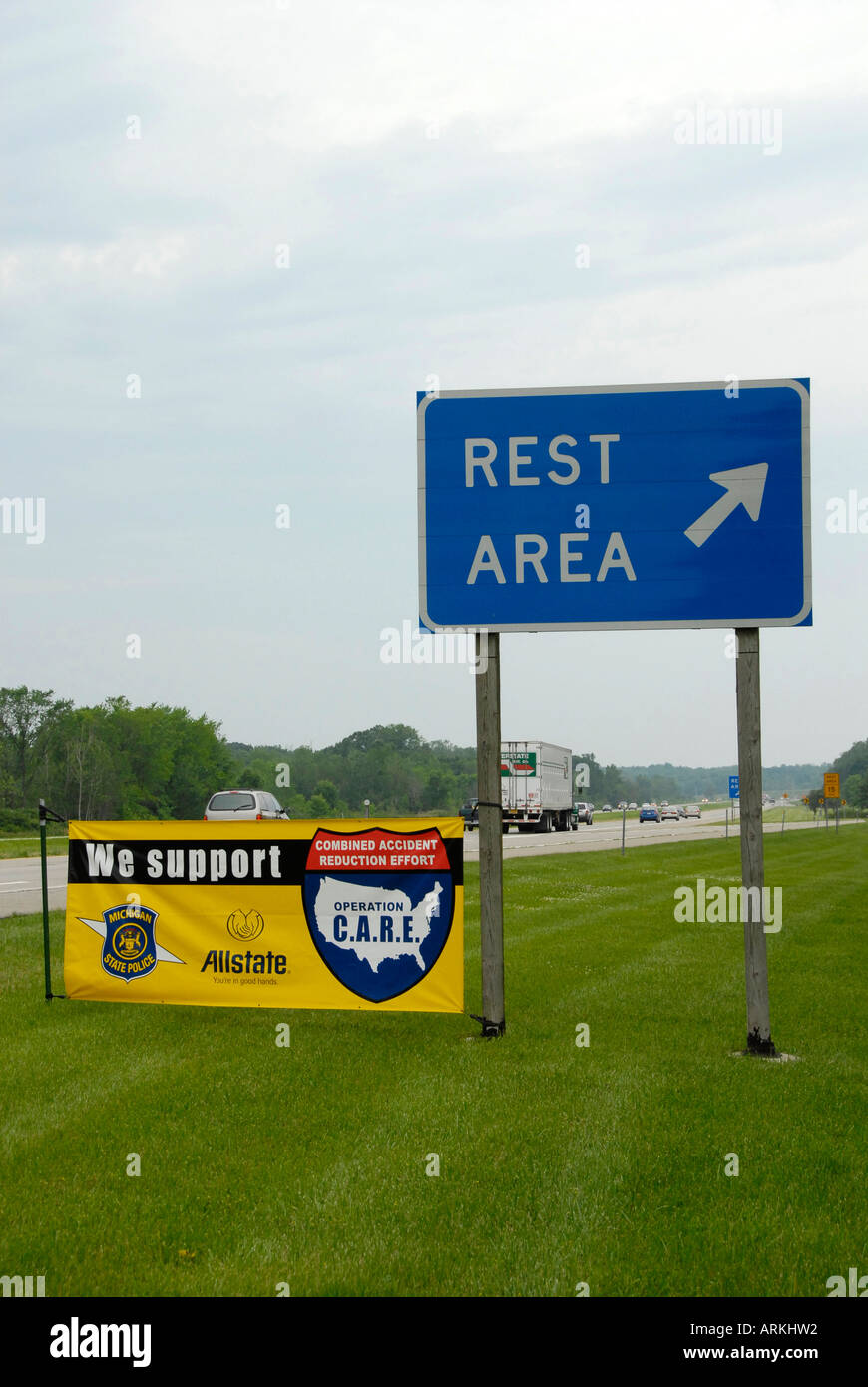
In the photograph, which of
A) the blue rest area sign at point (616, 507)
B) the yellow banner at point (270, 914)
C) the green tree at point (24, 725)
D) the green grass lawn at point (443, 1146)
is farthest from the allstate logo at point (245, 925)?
the green tree at point (24, 725)

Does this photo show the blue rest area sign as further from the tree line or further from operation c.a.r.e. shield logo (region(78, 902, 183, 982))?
the tree line

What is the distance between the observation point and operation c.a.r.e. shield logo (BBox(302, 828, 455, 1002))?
31.2 feet

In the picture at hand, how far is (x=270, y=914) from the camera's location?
993 cm

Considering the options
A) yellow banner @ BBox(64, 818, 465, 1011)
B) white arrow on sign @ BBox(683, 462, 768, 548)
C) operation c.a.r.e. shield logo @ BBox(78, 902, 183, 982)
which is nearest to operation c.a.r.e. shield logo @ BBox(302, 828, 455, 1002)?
yellow banner @ BBox(64, 818, 465, 1011)

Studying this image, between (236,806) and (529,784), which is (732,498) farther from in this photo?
(529,784)

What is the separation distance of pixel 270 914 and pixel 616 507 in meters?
4.24

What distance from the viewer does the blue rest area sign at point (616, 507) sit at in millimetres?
9211

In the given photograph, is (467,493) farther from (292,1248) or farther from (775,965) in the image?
(775,965)

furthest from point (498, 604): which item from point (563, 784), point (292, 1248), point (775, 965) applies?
point (563, 784)

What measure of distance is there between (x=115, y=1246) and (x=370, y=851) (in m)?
4.80

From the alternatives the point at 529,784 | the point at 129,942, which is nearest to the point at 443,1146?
the point at 129,942

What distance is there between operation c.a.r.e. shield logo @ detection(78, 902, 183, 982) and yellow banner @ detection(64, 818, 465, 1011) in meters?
0.01

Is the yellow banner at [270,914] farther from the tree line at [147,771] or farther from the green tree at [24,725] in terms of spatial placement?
the green tree at [24,725]

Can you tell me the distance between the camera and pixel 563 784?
67750mm
